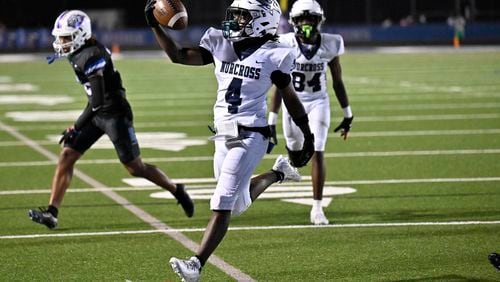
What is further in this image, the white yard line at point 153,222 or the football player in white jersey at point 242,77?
the white yard line at point 153,222

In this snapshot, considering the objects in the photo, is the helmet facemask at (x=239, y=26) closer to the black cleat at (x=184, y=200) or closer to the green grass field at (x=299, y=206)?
the green grass field at (x=299, y=206)

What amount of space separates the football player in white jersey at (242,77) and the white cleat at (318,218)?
1.86 meters

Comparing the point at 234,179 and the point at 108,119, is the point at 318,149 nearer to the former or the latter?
the point at 108,119

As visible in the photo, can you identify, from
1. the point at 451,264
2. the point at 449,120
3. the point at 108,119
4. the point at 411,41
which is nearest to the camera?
the point at 451,264

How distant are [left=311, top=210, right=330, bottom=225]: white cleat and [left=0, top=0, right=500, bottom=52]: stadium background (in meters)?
35.5

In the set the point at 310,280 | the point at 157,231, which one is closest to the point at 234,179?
the point at 310,280

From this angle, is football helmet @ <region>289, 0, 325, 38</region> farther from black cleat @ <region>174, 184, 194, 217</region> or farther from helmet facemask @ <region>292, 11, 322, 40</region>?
black cleat @ <region>174, 184, 194, 217</region>

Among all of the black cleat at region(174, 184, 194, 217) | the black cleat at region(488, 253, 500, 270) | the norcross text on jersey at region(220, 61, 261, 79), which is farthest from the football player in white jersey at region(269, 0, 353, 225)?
the black cleat at region(488, 253, 500, 270)

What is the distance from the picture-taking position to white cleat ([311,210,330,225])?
807 centimetres

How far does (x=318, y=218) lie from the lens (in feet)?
26.6

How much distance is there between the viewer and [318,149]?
834 centimetres

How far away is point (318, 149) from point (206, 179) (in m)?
2.58

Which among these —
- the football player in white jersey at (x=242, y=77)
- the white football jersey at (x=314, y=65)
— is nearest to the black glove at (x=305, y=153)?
the football player in white jersey at (x=242, y=77)

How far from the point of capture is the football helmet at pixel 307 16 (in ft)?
26.7
